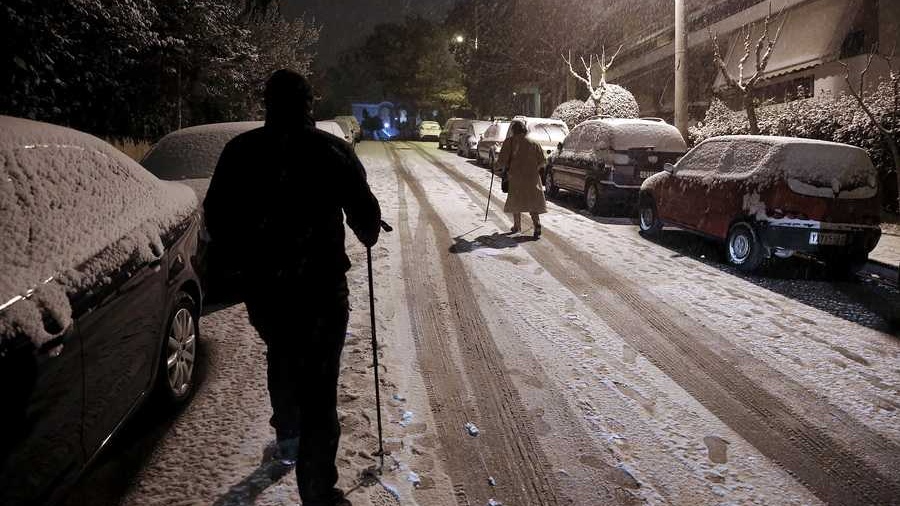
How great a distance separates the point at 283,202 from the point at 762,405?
3348 mm

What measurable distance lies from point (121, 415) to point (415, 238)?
6550mm

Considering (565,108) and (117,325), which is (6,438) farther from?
(565,108)

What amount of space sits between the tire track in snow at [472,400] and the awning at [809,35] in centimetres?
1514

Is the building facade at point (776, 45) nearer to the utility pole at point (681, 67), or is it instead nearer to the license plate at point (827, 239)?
the utility pole at point (681, 67)

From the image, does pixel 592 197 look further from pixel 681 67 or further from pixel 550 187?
pixel 681 67

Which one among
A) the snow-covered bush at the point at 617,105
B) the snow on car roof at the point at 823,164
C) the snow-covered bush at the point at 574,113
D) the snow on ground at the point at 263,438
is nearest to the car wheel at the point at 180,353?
the snow on ground at the point at 263,438

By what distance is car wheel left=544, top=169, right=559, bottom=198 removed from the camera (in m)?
14.7

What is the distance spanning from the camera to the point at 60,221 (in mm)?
2732

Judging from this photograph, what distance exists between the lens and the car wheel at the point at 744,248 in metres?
7.56

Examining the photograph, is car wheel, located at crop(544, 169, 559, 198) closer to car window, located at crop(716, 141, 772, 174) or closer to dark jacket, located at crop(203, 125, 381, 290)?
car window, located at crop(716, 141, 772, 174)

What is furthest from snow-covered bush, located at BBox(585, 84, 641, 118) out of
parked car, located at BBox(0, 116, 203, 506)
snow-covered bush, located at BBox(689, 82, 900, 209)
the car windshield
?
parked car, located at BBox(0, 116, 203, 506)

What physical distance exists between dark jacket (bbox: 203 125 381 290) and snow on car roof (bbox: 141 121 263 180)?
445 cm

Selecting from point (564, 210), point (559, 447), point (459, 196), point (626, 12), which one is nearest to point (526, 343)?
point (559, 447)

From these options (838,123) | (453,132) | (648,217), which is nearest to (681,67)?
(838,123)
